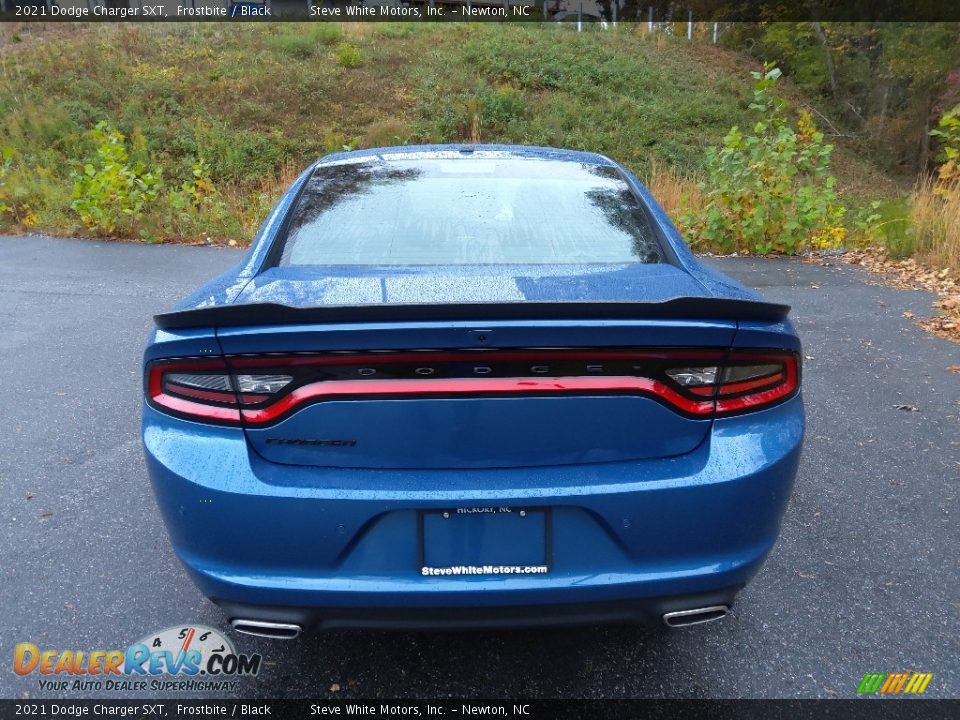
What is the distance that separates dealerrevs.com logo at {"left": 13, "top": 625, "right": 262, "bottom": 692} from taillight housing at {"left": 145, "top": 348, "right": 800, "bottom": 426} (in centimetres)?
89

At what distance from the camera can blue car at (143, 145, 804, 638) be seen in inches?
64.8

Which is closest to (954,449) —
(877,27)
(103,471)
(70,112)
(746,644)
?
(746,644)

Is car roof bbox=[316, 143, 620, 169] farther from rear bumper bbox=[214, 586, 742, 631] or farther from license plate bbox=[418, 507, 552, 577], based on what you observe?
rear bumper bbox=[214, 586, 742, 631]

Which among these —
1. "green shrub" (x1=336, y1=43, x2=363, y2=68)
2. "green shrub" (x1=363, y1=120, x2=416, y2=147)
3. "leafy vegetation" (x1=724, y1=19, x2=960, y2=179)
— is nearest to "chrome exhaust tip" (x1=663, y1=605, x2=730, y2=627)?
"green shrub" (x1=363, y1=120, x2=416, y2=147)

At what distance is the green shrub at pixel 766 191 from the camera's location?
8484mm

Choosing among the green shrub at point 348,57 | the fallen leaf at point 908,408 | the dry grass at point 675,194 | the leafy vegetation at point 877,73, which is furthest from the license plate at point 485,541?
the green shrub at point 348,57

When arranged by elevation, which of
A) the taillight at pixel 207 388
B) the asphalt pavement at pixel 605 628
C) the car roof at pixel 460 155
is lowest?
the asphalt pavement at pixel 605 628

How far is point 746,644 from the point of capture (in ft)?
7.26

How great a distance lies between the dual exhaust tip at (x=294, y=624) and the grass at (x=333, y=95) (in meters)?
11.5

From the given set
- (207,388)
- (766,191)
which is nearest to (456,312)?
(207,388)

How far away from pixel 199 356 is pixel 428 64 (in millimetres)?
24034

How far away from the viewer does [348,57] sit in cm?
2300

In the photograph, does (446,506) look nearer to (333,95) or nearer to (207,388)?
(207,388)

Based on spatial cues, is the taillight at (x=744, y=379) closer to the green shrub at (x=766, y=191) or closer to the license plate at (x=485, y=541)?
the license plate at (x=485, y=541)
